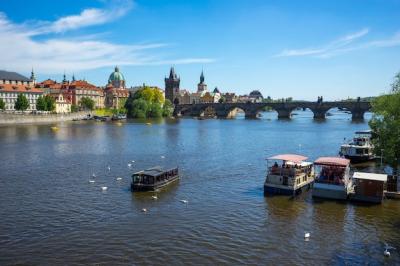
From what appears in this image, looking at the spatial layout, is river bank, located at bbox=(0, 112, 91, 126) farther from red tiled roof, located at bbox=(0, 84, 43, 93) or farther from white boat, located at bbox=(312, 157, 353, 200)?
white boat, located at bbox=(312, 157, 353, 200)

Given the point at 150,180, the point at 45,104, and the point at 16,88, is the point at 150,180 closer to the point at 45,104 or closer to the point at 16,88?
the point at 45,104

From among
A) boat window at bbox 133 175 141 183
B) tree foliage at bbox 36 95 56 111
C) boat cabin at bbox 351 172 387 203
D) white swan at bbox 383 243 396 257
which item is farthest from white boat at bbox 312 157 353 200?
tree foliage at bbox 36 95 56 111

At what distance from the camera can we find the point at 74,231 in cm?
2792

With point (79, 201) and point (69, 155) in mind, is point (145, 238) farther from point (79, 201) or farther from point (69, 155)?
point (69, 155)

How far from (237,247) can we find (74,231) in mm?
10863

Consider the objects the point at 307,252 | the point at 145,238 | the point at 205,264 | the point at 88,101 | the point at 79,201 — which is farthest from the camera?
the point at 88,101

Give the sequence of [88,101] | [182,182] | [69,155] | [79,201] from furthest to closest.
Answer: [88,101] < [69,155] < [182,182] < [79,201]

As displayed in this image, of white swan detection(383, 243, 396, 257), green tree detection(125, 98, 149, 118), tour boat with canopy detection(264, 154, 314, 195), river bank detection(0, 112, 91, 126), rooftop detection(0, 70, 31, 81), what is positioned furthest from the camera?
green tree detection(125, 98, 149, 118)

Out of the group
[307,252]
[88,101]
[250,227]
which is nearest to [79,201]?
[250,227]

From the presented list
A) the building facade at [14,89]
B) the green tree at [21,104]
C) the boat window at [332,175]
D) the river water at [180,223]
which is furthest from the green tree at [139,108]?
the boat window at [332,175]

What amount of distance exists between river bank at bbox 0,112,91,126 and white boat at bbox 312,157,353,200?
369ft

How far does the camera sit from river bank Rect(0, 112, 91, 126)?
128 metres

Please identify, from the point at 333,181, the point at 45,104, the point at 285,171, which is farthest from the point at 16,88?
the point at 333,181

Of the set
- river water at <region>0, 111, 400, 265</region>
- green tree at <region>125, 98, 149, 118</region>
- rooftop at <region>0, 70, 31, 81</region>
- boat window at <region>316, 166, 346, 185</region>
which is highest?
rooftop at <region>0, 70, 31, 81</region>
